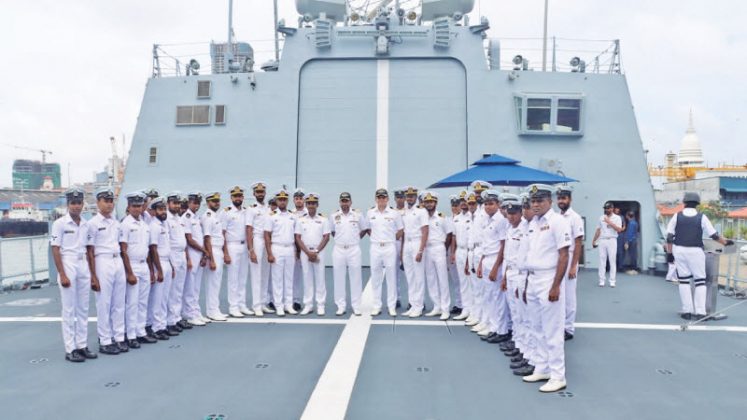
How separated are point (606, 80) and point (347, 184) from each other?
5935mm

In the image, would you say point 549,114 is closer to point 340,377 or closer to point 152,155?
point 340,377

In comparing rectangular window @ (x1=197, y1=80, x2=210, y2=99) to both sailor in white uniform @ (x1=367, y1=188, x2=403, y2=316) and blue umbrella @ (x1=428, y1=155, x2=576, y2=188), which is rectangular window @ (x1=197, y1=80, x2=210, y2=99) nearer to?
blue umbrella @ (x1=428, y1=155, x2=576, y2=188)

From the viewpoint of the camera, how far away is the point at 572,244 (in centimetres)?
438

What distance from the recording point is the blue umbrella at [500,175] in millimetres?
7167

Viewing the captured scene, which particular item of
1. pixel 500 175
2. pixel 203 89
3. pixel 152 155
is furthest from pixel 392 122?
pixel 152 155

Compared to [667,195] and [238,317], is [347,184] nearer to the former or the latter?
[238,317]

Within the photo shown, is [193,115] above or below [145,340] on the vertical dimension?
above

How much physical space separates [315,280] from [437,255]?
171 centimetres

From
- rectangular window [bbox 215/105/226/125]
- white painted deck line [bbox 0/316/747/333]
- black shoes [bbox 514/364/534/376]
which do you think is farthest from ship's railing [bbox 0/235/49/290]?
black shoes [bbox 514/364/534/376]

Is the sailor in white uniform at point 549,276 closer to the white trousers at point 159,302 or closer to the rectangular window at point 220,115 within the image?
the white trousers at point 159,302

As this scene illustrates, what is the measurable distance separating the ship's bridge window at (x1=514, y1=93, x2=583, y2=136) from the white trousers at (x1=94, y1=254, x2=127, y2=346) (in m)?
7.87

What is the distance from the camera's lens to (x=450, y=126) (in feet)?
32.3

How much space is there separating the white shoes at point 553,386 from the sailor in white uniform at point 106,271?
4.12 metres

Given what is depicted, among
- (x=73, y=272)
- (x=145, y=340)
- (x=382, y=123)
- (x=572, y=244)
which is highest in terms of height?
(x=382, y=123)
